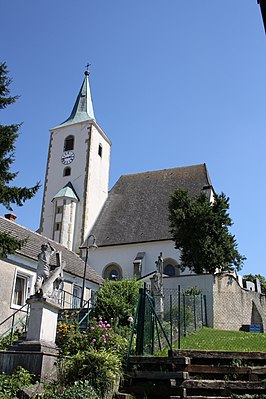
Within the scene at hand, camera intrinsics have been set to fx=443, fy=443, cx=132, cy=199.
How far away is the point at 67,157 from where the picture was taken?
44.5 meters

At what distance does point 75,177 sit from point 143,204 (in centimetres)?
734

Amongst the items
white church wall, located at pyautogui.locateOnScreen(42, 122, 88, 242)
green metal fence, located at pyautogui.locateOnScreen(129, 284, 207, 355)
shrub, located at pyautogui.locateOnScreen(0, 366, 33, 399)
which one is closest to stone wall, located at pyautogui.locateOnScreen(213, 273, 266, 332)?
green metal fence, located at pyautogui.locateOnScreen(129, 284, 207, 355)

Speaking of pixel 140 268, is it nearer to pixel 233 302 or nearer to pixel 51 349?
pixel 233 302

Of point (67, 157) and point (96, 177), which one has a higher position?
point (67, 157)

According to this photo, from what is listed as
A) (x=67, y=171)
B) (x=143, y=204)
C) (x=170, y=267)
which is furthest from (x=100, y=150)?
(x=170, y=267)

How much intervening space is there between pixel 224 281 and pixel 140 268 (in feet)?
31.9

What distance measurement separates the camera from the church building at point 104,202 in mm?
36000

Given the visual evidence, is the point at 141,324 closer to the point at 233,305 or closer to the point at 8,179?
the point at 8,179

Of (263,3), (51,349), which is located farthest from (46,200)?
(263,3)

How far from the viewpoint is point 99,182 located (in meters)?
43.4

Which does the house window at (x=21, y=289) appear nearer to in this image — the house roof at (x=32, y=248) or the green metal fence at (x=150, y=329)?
the house roof at (x=32, y=248)

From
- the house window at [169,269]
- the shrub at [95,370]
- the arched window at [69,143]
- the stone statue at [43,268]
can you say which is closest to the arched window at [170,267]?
the house window at [169,269]

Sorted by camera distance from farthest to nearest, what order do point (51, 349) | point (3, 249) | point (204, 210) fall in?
point (204, 210)
point (3, 249)
point (51, 349)

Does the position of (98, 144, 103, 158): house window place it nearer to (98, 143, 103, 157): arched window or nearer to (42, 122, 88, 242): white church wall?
(98, 143, 103, 157): arched window
